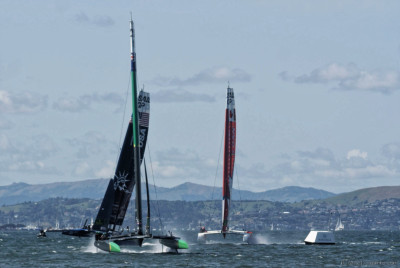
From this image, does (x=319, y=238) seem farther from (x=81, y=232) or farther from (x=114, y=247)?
(x=114, y=247)

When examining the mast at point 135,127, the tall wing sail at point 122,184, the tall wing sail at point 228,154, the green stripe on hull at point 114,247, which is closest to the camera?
the green stripe on hull at point 114,247

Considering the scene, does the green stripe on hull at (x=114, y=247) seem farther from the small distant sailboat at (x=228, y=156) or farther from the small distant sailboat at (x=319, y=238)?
the small distant sailboat at (x=319, y=238)

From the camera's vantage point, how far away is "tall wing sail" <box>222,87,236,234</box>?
122 metres

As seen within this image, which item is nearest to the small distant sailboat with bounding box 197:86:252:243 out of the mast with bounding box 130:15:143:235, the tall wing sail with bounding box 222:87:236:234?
the tall wing sail with bounding box 222:87:236:234

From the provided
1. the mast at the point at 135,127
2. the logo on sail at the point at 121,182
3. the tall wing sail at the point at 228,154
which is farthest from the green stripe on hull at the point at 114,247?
the tall wing sail at the point at 228,154

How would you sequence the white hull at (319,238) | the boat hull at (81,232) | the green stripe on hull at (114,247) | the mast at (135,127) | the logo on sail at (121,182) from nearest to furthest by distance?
1. the green stripe on hull at (114,247)
2. the mast at (135,127)
3. the logo on sail at (121,182)
4. the boat hull at (81,232)
5. the white hull at (319,238)

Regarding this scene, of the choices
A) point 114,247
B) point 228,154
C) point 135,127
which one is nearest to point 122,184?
point 135,127

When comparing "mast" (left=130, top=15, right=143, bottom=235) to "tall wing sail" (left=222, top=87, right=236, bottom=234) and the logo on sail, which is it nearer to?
the logo on sail

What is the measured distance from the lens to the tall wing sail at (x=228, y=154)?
399 feet

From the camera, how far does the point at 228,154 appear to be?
122 meters

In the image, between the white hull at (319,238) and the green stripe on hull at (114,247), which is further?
the white hull at (319,238)

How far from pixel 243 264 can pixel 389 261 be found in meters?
14.8

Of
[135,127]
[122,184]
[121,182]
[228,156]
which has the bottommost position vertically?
[122,184]

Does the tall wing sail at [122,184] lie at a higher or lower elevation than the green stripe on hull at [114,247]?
higher
